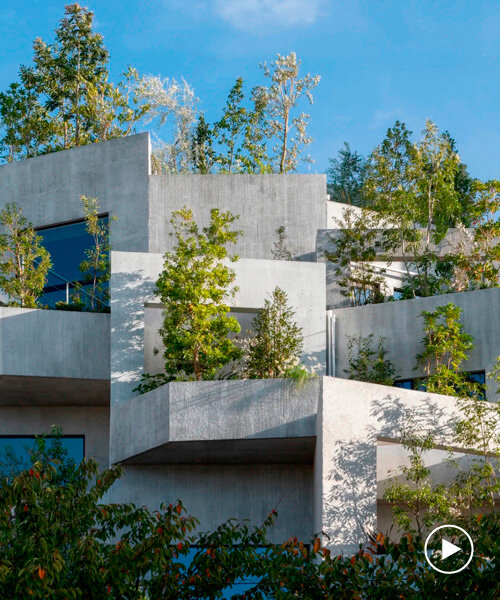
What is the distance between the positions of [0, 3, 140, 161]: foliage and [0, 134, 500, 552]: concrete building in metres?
5.35

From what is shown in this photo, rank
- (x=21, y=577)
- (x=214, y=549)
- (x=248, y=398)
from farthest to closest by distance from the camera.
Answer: (x=248, y=398)
(x=214, y=549)
(x=21, y=577)

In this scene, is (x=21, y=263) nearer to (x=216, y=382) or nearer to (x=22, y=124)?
(x=216, y=382)

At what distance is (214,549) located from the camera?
10414mm

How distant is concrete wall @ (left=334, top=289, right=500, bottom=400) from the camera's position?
1748 cm

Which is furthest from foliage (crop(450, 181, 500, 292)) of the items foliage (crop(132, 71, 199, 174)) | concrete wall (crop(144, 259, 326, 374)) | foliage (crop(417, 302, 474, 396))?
foliage (crop(132, 71, 199, 174))

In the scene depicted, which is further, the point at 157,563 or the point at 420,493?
the point at 420,493

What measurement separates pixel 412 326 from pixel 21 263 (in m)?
7.77

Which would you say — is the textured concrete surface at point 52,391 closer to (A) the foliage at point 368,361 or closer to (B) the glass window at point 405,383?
(A) the foliage at point 368,361

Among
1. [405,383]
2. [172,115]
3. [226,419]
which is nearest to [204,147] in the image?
[172,115]

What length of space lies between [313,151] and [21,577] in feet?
68.3

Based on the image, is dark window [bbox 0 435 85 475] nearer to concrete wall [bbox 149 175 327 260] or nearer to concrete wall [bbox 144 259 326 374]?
concrete wall [bbox 144 259 326 374]

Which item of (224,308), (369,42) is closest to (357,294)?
(224,308)

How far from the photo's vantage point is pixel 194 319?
16.7 m

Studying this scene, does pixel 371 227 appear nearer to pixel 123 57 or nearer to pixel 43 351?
pixel 43 351
